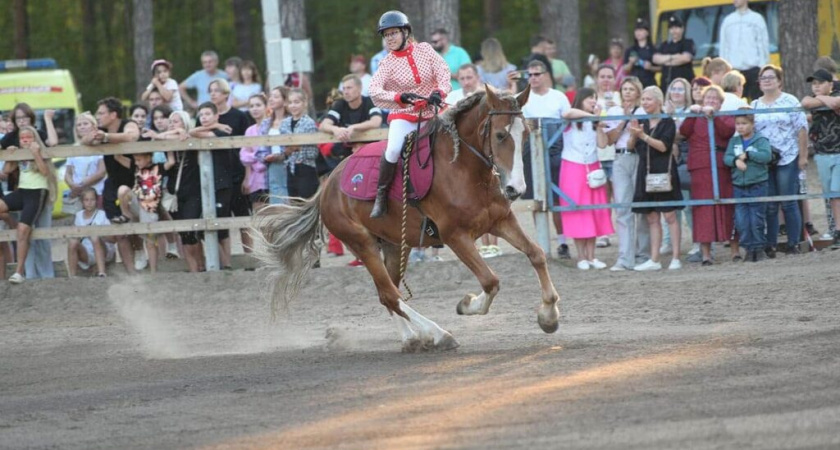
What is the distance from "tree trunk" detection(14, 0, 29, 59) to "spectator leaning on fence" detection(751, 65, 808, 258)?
2822 centimetres

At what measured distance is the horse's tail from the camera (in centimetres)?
1125

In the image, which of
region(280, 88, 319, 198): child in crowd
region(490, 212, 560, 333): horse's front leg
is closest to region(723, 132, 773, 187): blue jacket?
region(280, 88, 319, 198): child in crowd

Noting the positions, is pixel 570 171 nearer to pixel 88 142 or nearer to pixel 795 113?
pixel 795 113

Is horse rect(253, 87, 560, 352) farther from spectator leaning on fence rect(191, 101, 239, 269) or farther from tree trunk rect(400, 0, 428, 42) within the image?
tree trunk rect(400, 0, 428, 42)

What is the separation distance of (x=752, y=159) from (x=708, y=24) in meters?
9.38

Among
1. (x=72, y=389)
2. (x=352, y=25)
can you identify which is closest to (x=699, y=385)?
(x=72, y=389)

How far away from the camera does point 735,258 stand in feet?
48.3

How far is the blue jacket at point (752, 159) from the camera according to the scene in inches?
553

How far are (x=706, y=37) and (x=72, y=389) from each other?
16.3 m

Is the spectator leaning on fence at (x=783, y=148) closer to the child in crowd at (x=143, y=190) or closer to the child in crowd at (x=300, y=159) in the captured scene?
the child in crowd at (x=300, y=159)

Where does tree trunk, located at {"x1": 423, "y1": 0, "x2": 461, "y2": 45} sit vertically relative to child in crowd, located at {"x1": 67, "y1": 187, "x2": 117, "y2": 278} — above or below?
above

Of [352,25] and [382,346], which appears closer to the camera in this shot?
[382,346]

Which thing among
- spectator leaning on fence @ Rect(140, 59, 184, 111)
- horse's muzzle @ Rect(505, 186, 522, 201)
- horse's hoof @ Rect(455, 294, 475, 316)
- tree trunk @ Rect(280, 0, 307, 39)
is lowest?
horse's hoof @ Rect(455, 294, 475, 316)

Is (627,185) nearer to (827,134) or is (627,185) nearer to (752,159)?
(752,159)
